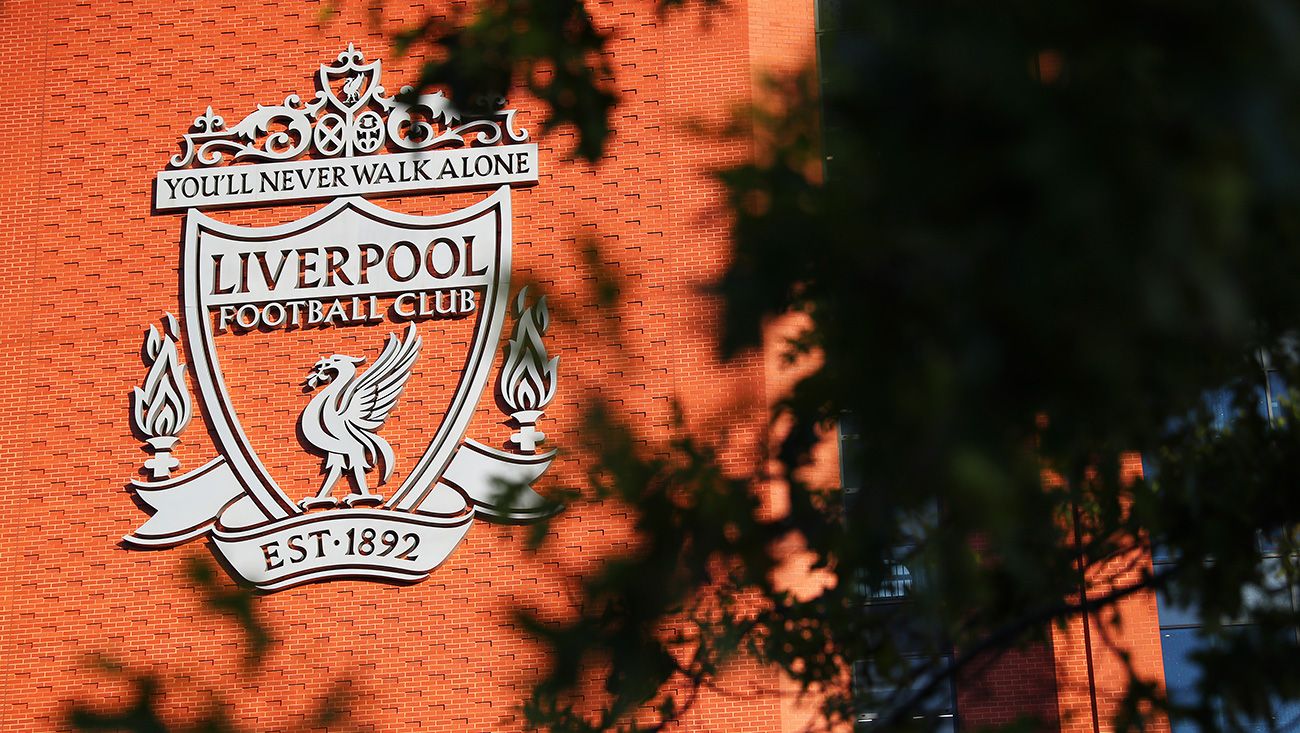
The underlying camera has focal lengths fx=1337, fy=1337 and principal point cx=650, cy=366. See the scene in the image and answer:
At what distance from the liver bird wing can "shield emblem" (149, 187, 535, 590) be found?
16 millimetres

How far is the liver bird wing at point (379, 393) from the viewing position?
14.9 metres

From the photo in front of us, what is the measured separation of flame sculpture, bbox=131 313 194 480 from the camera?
15.1m

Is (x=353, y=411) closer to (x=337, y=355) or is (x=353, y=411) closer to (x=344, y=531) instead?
(x=337, y=355)

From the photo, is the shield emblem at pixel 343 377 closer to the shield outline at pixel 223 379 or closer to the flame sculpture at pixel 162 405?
the shield outline at pixel 223 379

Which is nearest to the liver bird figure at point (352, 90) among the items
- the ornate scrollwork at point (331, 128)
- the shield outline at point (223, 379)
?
the ornate scrollwork at point (331, 128)

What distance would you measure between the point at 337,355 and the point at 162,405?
2094 mm

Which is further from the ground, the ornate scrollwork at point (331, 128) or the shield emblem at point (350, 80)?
the shield emblem at point (350, 80)

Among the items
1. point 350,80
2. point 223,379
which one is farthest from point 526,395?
point 350,80

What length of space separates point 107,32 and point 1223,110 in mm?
16596

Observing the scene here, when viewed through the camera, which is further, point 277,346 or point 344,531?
point 277,346

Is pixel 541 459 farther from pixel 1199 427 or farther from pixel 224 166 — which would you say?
pixel 1199 427

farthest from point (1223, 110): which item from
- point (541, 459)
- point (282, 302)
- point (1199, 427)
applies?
point (282, 302)

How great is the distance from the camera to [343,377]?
591 inches

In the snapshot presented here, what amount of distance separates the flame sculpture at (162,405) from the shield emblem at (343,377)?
0.78ft
